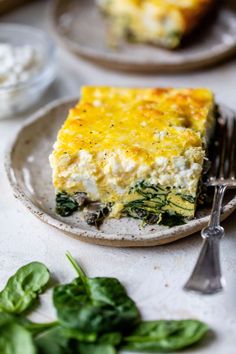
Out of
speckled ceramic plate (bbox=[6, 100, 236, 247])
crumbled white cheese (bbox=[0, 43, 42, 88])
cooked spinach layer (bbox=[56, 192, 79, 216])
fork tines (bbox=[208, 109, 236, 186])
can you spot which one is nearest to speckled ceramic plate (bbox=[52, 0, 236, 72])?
crumbled white cheese (bbox=[0, 43, 42, 88])

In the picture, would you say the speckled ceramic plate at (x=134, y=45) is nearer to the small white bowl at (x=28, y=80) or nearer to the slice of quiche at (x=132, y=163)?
the small white bowl at (x=28, y=80)

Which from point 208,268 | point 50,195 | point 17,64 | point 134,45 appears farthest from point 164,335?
point 134,45

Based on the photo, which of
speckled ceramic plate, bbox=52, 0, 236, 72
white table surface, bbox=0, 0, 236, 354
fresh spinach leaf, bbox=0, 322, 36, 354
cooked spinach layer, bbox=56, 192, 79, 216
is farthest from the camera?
speckled ceramic plate, bbox=52, 0, 236, 72

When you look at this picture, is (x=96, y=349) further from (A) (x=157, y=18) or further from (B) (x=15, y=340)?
(A) (x=157, y=18)

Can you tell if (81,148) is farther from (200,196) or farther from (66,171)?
(200,196)

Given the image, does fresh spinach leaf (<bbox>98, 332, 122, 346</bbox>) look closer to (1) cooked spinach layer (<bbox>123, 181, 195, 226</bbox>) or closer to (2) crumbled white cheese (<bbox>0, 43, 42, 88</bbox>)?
(1) cooked spinach layer (<bbox>123, 181, 195, 226</bbox>)

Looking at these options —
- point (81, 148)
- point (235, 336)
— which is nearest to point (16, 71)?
point (81, 148)
